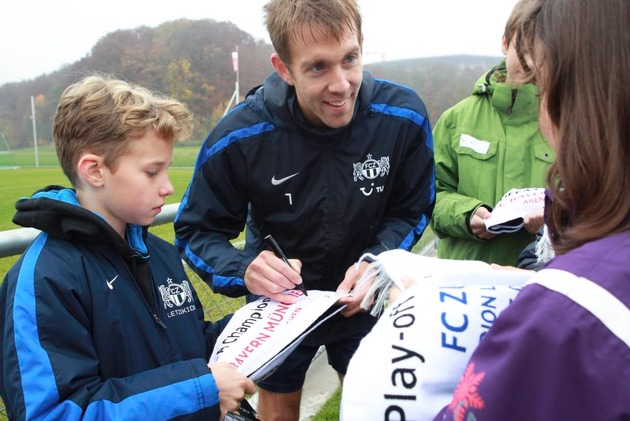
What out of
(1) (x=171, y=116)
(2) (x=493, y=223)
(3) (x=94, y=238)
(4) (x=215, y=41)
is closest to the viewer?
(3) (x=94, y=238)

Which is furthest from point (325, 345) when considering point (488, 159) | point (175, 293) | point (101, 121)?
point (101, 121)

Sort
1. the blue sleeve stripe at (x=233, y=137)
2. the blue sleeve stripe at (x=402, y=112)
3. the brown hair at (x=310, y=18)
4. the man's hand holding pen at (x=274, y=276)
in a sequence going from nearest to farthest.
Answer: the man's hand holding pen at (x=274, y=276)
the brown hair at (x=310, y=18)
the blue sleeve stripe at (x=233, y=137)
the blue sleeve stripe at (x=402, y=112)

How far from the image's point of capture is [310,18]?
215cm

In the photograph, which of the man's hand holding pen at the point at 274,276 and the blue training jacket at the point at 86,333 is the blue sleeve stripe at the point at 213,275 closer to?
the man's hand holding pen at the point at 274,276

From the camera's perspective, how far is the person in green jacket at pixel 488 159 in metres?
2.62

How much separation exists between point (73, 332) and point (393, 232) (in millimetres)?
1416

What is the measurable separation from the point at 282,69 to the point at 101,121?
83 cm

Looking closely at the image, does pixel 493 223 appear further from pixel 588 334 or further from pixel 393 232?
pixel 588 334

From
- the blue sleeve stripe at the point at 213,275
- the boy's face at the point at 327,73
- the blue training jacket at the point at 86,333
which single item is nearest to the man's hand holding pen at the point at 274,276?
the blue sleeve stripe at the point at 213,275

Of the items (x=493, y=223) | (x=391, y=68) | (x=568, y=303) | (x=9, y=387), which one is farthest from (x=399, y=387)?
(x=391, y=68)

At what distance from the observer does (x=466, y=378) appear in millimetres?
955

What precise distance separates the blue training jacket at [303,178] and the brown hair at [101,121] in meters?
0.45

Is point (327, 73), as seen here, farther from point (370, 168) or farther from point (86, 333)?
point (86, 333)

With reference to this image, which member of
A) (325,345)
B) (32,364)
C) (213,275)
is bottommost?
(325,345)
